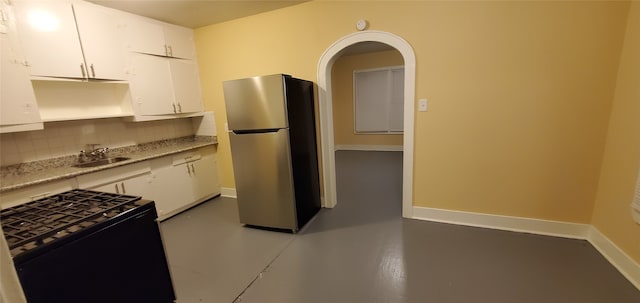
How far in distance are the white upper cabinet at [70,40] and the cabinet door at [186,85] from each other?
585 mm

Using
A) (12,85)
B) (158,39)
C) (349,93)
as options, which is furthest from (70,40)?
(349,93)

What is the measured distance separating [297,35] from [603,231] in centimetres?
333

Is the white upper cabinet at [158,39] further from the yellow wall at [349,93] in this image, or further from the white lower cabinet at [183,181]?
the yellow wall at [349,93]

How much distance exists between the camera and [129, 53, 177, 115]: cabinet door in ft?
9.37

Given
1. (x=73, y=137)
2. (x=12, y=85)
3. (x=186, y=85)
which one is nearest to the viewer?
(x=12, y=85)

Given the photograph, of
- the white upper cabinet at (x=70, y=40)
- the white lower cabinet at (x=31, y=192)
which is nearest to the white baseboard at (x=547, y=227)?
the white lower cabinet at (x=31, y=192)

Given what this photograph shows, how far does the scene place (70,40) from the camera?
2330mm

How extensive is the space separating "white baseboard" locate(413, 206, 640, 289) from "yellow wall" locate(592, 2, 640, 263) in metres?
0.07

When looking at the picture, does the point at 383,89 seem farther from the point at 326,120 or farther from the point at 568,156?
the point at 568,156

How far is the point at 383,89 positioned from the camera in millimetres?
6176

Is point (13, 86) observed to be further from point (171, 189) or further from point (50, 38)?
point (171, 189)

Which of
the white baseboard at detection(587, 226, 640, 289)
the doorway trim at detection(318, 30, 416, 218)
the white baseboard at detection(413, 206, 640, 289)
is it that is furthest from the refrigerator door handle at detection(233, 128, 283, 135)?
the white baseboard at detection(587, 226, 640, 289)

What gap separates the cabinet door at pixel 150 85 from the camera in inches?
112

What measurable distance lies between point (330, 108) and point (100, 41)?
2.45 m
